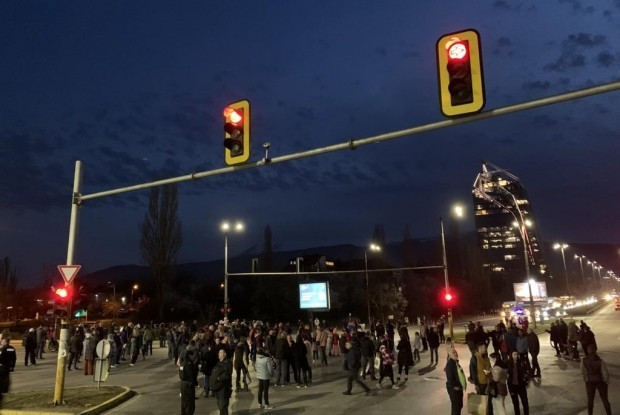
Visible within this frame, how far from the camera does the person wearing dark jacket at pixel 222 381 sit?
402 inches

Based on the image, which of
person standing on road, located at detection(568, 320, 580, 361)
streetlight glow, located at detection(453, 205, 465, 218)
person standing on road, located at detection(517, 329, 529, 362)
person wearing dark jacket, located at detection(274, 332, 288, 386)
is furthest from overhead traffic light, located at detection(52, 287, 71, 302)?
streetlight glow, located at detection(453, 205, 465, 218)

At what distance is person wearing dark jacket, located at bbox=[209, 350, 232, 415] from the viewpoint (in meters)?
10.2

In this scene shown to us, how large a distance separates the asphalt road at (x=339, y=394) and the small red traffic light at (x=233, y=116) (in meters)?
7.10

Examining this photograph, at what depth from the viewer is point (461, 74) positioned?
6789 mm

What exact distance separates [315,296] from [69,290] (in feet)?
83.9

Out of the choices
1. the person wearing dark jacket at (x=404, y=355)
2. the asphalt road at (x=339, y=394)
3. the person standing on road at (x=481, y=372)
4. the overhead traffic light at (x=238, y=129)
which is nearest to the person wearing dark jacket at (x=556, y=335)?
the asphalt road at (x=339, y=394)

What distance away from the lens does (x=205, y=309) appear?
60.9m

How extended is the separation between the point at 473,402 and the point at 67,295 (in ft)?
34.9

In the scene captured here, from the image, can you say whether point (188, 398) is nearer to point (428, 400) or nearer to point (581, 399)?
point (428, 400)

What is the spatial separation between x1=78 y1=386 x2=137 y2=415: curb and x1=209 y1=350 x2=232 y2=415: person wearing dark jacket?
3714 millimetres

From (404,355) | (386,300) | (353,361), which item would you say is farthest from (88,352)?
(386,300)

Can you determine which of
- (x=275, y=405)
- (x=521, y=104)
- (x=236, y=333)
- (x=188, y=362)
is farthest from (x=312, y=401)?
(x=236, y=333)

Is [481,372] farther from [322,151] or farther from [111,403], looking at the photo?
[111,403]

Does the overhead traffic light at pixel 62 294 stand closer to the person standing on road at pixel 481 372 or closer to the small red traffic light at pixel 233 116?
the small red traffic light at pixel 233 116
